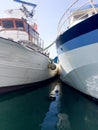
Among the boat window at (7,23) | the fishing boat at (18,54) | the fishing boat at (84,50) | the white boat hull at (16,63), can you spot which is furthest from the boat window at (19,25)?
the fishing boat at (84,50)

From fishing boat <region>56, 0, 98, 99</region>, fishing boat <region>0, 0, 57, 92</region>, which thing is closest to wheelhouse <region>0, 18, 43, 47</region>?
fishing boat <region>0, 0, 57, 92</region>

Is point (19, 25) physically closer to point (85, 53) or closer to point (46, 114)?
point (85, 53)

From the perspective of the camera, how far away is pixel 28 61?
8.45 m

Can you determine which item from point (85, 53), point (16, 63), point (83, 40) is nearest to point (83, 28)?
point (83, 40)

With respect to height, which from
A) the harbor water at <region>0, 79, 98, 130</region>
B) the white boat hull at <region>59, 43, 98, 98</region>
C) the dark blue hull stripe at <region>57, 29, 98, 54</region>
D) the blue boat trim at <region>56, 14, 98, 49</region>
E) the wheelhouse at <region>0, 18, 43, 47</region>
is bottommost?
the harbor water at <region>0, 79, 98, 130</region>

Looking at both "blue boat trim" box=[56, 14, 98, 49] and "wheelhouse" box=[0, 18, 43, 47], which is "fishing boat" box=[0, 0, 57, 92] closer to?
"wheelhouse" box=[0, 18, 43, 47]

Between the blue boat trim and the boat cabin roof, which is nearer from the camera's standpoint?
the blue boat trim

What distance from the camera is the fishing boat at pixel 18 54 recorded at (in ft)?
23.5

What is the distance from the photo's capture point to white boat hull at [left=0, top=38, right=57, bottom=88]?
705 centimetres

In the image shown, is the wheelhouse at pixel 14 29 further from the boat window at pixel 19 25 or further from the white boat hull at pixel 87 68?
the white boat hull at pixel 87 68

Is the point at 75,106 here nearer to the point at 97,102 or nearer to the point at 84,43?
the point at 97,102

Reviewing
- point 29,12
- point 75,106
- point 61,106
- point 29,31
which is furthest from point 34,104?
point 29,12

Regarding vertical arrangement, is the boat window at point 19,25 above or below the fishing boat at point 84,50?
above

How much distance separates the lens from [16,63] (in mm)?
7711
